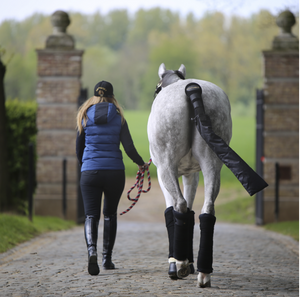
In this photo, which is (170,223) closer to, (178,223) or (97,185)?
(178,223)

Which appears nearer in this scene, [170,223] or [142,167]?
[170,223]

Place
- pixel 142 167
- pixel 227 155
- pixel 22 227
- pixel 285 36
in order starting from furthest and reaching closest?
pixel 285 36 → pixel 22 227 → pixel 142 167 → pixel 227 155

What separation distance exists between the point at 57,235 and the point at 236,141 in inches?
1007

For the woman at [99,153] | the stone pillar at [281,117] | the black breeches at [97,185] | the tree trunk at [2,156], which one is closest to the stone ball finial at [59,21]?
the tree trunk at [2,156]

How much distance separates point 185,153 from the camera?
4.01 metres

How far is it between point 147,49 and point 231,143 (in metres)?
30.9

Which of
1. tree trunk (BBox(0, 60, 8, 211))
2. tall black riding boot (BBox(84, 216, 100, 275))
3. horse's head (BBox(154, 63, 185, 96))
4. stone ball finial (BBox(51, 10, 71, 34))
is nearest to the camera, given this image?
tall black riding boot (BBox(84, 216, 100, 275))

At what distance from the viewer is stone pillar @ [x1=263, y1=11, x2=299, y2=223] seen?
9.30 meters

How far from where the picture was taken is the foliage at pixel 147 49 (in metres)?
45.4

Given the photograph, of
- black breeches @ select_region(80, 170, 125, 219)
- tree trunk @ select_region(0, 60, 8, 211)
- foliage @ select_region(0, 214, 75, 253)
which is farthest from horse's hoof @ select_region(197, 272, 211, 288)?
tree trunk @ select_region(0, 60, 8, 211)

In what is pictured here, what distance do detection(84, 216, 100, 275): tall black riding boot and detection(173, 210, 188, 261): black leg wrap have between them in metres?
0.78

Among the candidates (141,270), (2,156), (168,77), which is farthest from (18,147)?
(168,77)

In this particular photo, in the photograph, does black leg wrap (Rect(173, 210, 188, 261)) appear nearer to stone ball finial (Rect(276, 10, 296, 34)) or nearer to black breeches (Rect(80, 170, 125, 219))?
black breeches (Rect(80, 170, 125, 219))

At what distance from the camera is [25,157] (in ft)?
29.7
